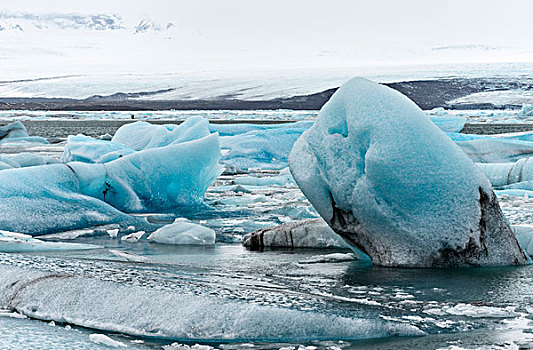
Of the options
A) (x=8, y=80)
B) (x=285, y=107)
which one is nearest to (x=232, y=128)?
(x=285, y=107)

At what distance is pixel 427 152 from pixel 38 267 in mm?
1837

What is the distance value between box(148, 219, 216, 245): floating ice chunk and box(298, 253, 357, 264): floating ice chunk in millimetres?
904

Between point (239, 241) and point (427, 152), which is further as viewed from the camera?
point (239, 241)

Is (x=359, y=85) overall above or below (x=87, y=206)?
above

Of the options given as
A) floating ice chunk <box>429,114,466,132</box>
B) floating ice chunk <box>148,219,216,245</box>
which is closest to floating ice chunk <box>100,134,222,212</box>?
floating ice chunk <box>148,219,216,245</box>

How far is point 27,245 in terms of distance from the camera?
4234mm

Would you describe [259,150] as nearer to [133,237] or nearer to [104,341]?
[133,237]

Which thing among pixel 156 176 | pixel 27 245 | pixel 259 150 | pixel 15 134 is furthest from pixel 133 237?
pixel 15 134

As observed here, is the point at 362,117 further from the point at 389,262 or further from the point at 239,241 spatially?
the point at 239,241

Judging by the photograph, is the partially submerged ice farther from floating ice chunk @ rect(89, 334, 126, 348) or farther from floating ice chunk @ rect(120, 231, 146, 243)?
floating ice chunk @ rect(89, 334, 126, 348)

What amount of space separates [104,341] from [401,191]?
1.74 m

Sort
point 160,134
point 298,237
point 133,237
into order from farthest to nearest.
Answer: point 160,134
point 133,237
point 298,237

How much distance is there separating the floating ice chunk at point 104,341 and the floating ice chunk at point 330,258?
64.5 inches

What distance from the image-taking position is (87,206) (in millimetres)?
5504
